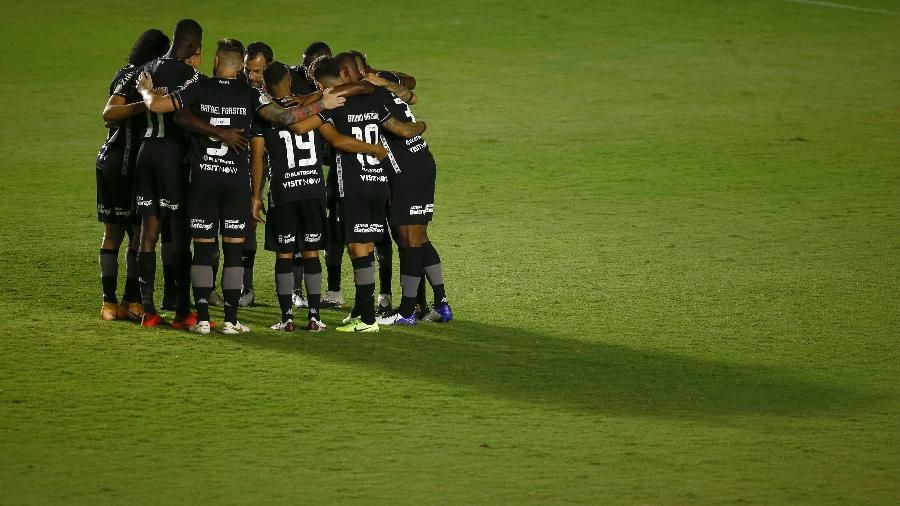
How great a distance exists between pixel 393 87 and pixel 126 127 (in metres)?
1.80

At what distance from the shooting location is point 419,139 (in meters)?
9.38

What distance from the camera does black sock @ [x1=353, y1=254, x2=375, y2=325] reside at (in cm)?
904

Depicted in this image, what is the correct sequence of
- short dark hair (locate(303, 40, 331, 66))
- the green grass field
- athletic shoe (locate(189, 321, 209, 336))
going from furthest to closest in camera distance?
short dark hair (locate(303, 40, 331, 66))
athletic shoe (locate(189, 321, 209, 336))
the green grass field

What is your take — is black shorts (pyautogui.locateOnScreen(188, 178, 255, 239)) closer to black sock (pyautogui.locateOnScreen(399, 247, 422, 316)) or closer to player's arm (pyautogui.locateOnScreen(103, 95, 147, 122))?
player's arm (pyautogui.locateOnScreen(103, 95, 147, 122))

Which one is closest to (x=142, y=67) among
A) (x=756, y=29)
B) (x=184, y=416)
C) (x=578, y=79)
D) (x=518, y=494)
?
(x=184, y=416)

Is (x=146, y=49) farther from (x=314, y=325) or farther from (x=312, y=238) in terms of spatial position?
(x=314, y=325)

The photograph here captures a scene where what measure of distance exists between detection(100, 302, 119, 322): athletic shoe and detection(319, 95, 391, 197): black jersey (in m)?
1.79

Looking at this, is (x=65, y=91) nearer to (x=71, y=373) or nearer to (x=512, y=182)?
(x=512, y=182)

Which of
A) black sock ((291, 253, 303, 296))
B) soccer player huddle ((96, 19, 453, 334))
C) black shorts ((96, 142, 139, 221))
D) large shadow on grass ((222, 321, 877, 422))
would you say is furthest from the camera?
black sock ((291, 253, 303, 296))

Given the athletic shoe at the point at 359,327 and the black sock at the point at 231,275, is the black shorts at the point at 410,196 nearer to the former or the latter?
the athletic shoe at the point at 359,327

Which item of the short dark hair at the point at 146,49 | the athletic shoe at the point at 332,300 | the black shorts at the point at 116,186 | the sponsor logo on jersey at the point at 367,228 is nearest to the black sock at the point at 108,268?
the black shorts at the point at 116,186

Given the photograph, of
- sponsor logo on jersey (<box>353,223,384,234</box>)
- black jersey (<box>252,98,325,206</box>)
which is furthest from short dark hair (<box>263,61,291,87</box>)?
sponsor logo on jersey (<box>353,223,384,234</box>)

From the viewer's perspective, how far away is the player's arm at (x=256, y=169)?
902cm

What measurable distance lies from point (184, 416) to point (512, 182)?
25.9ft
